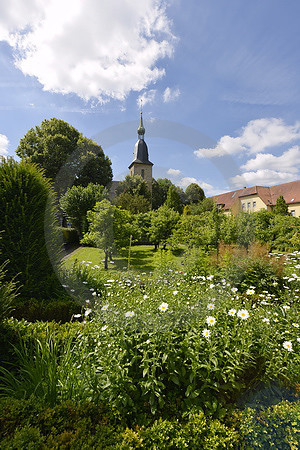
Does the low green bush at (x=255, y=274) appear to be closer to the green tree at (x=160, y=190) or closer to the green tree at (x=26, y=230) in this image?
the green tree at (x=26, y=230)

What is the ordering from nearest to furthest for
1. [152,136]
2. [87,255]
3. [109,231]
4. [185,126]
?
[185,126] → [152,136] → [109,231] → [87,255]

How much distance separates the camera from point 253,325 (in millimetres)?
2490

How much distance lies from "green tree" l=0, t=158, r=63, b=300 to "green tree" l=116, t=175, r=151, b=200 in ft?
66.9

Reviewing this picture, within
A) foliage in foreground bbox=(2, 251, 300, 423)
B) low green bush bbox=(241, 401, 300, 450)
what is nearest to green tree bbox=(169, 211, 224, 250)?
foliage in foreground bbox=(2, 251, 300, 423)

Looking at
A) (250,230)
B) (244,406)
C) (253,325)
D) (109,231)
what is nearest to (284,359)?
(253,325)

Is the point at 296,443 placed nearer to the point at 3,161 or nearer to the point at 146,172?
the point at 3,161

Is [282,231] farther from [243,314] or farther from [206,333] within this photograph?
[206,333]

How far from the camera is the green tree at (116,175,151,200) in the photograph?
25134mm

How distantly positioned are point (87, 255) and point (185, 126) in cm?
914

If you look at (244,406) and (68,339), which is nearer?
(244,406)

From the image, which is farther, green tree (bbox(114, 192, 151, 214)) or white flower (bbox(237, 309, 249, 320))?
green tree (bbox(114, 192, 151, 214))

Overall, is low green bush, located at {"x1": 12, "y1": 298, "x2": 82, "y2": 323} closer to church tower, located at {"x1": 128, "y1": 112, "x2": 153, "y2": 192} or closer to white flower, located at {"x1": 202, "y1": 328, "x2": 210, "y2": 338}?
white flower, located at {"x1": 202, "y1": 328, "x2": 210, "y2": 338}

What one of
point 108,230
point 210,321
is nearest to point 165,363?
point 210,321

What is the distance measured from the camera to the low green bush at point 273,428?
1.72 metres
